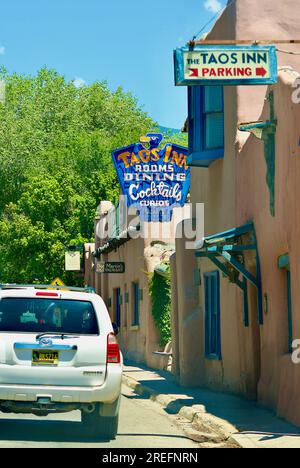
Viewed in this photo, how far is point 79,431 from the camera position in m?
12.7

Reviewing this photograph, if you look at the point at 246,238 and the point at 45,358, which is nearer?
the point at 45,358

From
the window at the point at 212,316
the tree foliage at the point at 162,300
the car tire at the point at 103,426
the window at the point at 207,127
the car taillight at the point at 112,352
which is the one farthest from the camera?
the tree foliage at the point at 162,300

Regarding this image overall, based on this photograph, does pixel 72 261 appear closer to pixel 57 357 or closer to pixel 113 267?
pixel 113 267

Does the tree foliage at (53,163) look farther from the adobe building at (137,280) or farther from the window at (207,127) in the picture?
the window at (207,127)

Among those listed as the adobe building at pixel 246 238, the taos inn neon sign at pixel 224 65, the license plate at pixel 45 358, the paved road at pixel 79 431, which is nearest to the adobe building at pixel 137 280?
the adobe building at pixel 246 238

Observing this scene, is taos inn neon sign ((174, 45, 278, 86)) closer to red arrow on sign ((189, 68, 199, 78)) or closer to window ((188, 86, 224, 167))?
red arrow on sign ((189, 68, 199, 78))

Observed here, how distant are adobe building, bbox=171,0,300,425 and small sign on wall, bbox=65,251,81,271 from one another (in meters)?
Answer: 22.6

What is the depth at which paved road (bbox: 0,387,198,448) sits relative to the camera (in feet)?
37.3

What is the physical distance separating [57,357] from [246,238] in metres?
6.14

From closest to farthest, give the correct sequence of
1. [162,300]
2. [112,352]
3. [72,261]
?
[112,352] → [162,300] → [72,261]

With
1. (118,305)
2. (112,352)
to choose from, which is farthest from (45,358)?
(118,305)

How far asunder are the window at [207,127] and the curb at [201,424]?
192 inches

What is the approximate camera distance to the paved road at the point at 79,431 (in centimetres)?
1138

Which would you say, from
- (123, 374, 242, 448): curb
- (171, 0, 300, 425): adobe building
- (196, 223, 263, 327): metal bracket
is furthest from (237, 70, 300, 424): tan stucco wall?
(123, 374, 242, 448): curb
